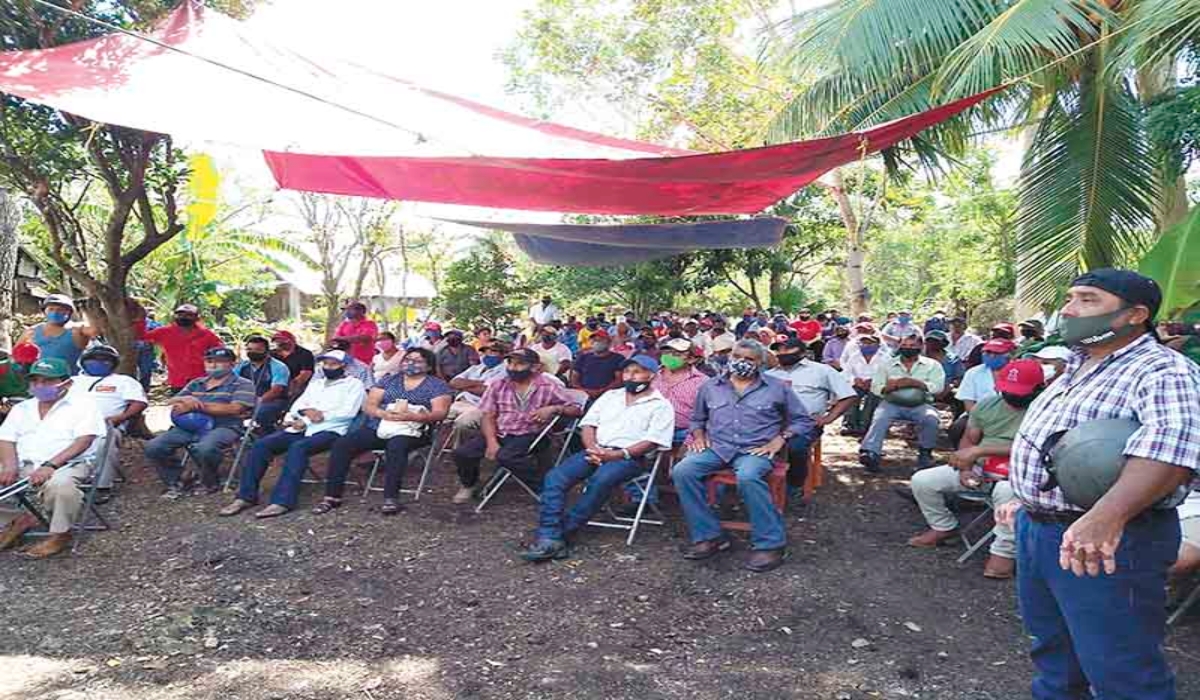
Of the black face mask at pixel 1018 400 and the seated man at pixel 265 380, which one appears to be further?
the seated man at pixel 265 380

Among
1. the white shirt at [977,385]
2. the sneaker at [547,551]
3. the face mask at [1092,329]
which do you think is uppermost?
the face mask at [1092,329]

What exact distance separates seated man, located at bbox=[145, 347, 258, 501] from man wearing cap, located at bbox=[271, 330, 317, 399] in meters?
0.90

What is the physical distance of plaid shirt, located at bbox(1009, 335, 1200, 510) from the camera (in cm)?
191

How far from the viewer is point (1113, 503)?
6.27 ft

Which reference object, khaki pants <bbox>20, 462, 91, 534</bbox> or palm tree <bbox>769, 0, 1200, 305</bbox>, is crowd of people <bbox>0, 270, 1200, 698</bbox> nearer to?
khaki pants <bbox>20, 462, 91, 534</bbox>

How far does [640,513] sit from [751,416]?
95 centimetres

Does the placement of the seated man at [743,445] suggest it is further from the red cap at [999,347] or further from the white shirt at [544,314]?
the white shirt at [544,314]

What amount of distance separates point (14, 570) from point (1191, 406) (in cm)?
566

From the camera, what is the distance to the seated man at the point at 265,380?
21.7 ft

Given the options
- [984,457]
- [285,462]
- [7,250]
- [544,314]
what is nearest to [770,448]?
[984,457]

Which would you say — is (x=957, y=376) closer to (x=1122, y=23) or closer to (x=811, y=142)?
(x=1122, y=23)

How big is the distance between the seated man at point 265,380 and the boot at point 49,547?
194 centimetres

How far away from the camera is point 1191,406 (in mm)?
1928

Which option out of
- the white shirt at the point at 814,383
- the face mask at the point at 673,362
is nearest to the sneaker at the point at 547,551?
the face mask at the point at 673,362
